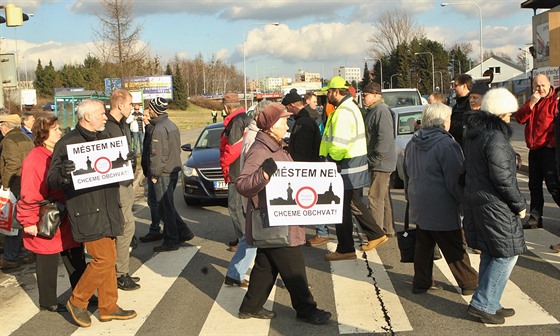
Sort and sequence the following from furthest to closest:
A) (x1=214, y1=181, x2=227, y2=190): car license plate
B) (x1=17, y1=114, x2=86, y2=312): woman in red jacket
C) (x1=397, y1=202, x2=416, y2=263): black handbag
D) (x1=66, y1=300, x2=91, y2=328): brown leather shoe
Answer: (x1=214, y1=181, x2=227, y2=190): car license plate < (x1=397, y1=202, x2=416, y2=263): black handbag < (x1=17, y1=114, x2=86, y2=312): woman in red jacket < (x1=66, y1=300, x2=91, y2=328): brown leather shoe

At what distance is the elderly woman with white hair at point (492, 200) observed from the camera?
16.5 ft

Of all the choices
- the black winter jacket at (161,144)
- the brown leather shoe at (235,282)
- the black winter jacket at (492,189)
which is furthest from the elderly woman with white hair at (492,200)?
the black winter jacket at (161,144)

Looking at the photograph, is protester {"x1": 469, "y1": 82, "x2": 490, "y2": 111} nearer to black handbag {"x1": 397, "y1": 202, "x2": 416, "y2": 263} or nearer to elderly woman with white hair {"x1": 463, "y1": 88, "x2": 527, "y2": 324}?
black handbag {"x1": 397, "y1": 202, "x2": 416, "y2": 263}

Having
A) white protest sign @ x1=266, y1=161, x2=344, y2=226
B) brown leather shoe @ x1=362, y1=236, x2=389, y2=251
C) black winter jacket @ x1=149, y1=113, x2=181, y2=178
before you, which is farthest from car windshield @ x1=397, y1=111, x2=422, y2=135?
white protest sign @ x1=266, y1=161, x2=344, y2=226

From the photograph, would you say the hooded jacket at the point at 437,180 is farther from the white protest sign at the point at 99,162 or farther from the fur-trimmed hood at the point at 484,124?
the white protest sign at the point at 99,162

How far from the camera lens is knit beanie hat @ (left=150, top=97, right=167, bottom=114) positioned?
8.49 metres

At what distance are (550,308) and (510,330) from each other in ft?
2.43

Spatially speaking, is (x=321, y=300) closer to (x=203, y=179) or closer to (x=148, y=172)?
(x=148, y=172)

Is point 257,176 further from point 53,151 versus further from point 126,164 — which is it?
point 53,151

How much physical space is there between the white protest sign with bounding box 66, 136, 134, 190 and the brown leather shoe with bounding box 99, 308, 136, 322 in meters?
1.22

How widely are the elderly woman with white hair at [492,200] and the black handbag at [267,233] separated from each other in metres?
1.52

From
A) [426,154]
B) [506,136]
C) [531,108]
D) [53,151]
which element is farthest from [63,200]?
[531,108]

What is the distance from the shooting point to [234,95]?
323 inches

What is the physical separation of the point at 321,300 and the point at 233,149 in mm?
2572
